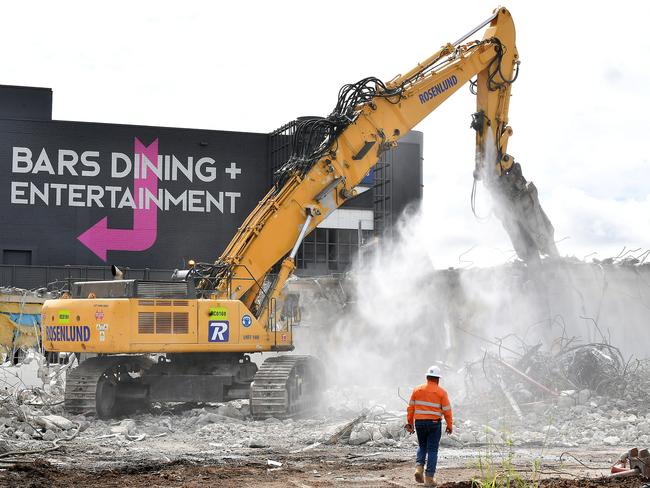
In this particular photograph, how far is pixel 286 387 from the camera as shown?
58.3 ft

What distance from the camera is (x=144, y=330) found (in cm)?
1769

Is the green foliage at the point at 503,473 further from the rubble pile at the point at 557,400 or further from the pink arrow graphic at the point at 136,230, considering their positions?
the pink arrow graphic at the point at 136,230

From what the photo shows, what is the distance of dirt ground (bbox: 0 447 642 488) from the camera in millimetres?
11188

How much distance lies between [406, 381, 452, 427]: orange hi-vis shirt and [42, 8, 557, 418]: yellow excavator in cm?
625

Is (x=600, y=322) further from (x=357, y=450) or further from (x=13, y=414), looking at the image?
(x=13, y=414)

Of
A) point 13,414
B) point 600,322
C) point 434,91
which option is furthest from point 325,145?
Result: point 600,322

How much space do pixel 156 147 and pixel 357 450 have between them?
3446 centimetres

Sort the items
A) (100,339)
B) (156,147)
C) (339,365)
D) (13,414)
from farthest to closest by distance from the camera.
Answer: (156,147) < (339,365) < (100,339) < (13,414)

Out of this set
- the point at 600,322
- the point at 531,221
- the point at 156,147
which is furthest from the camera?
the point at 156,147

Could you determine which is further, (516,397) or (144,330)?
(516,397)

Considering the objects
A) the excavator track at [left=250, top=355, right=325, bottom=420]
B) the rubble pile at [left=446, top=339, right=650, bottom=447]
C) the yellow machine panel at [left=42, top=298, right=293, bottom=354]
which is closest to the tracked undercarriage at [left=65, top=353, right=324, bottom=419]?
the excavator track at [left=250, top=355, right=325, bottom=420]

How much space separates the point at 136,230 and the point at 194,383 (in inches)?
1131

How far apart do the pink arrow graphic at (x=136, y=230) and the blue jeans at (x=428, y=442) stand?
35.9m

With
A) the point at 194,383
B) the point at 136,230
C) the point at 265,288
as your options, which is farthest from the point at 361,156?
the point at 136,230
